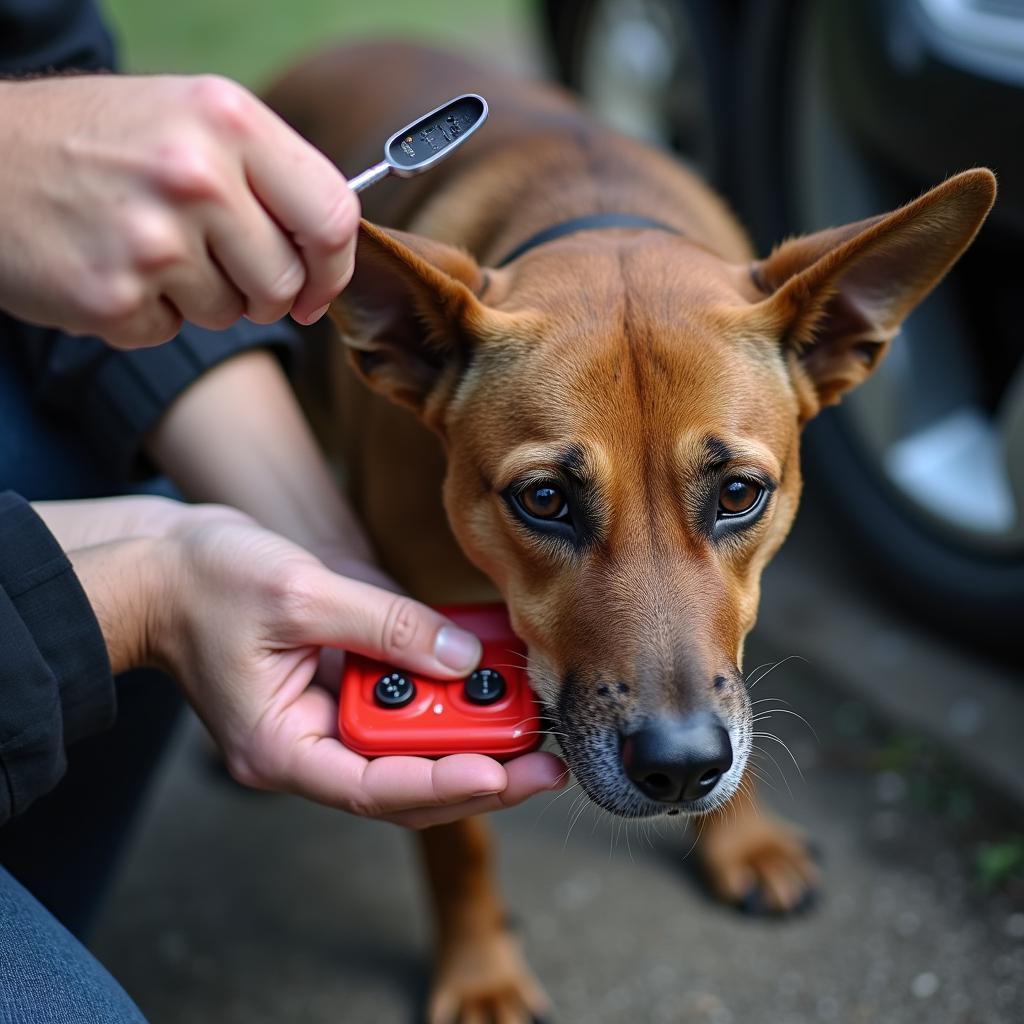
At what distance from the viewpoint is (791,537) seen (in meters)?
4.60

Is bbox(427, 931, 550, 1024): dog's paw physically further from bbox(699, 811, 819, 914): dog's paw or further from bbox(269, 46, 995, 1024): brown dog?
bbox(699, 811, 819, 914): dog's paw

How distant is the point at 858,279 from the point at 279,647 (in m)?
1.44

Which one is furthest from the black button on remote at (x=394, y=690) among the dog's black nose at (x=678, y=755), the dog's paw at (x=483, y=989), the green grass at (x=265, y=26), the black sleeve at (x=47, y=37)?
the green grass at (x=265, y=26)

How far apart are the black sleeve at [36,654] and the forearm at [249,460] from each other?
73 centimetres

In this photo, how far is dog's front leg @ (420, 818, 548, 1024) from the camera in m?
2.98

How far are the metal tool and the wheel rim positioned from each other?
227cm

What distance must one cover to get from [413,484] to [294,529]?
1.27 feet

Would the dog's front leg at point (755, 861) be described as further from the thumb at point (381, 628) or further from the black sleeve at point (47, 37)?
the black sleeve at point (47, 37)

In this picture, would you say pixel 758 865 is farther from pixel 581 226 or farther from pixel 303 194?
pixel 303 194

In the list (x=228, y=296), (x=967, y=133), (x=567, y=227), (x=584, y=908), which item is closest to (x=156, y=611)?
(x=228, y=296)

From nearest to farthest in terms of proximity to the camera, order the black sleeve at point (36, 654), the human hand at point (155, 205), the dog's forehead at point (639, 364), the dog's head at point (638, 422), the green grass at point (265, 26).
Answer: the human hand at point (155, 205) → the black sleeve at point (36, 654) → the dog's head at point (638, 422) → the dog's forehead at point (639, 364) → the green grass at point (265, 26)

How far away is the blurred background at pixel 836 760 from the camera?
306cm

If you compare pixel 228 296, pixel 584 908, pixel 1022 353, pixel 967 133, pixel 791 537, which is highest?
pixel 228 296

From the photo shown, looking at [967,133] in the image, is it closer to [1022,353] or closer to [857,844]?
[1022,353]
